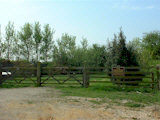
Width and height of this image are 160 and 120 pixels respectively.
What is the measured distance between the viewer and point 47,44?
44250mm

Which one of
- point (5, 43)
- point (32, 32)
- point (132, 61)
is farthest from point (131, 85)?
point (32, 32)

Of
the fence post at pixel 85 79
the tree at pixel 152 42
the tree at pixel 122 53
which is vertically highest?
the tree at pixel 152 42

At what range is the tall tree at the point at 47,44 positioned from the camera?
Result: 43737 millimetres

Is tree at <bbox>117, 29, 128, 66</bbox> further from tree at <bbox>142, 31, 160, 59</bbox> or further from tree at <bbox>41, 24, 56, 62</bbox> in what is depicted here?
tree at <bbox>41, 24, 56, 62</bbox>

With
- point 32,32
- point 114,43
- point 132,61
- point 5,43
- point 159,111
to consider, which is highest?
point 32,32

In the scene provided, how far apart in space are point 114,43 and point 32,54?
3051 cm

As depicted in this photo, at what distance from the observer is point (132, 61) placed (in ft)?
51.1

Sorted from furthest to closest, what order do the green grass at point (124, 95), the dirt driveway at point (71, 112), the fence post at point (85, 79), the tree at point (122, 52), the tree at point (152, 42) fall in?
1. the tree at point (152, 42)
2. the tree at point (122, 52)
3. the fence post at point (85, 79)
4. the green grass at point (124, 95)
5. the dirt driveway at point (71, 112)

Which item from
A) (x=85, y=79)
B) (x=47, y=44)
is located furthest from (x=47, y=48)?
(x=85, y=79)

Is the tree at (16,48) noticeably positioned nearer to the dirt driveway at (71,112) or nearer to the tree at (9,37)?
the tree at (9,37)

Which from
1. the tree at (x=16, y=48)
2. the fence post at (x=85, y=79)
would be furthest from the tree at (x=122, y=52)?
the tree at (x=16, y=48)

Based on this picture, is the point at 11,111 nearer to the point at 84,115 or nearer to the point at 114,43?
the point at 84,115

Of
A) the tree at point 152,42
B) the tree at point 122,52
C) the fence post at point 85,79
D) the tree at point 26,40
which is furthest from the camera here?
the tree at point 26,40

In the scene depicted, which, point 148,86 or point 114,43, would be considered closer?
point 148,86
